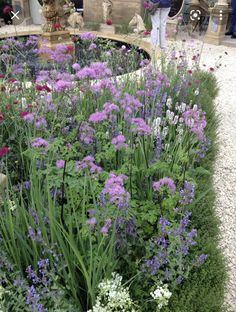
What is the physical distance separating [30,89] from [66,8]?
20.6 ft

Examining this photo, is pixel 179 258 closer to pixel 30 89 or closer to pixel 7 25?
pixel 30 89

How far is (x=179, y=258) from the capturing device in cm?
165

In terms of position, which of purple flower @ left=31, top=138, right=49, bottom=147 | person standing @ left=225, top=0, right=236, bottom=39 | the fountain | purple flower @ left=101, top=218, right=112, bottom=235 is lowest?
person standing @ left=225, top=0, right=236, bottom=39

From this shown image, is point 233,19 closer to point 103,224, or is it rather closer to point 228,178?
point 228,178

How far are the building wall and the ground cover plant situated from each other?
744 cm

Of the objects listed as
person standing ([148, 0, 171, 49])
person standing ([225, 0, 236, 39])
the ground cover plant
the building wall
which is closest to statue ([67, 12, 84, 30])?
the building wall

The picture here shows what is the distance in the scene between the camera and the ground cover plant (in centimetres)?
146

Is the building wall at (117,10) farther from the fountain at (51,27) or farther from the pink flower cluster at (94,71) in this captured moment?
the pink flower cluster at (94,71)

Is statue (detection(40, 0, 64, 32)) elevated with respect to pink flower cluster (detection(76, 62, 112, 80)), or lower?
lower

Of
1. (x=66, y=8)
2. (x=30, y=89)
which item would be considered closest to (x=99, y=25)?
(x=66, y=8)

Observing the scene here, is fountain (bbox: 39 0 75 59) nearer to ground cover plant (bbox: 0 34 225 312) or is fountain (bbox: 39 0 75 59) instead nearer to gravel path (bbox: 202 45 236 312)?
gravel path (bbox: 202 45 236 312)

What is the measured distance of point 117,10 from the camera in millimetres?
9719

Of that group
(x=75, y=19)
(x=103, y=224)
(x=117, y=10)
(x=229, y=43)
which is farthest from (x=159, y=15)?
(x=103, y=224)

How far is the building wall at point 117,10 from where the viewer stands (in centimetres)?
942
